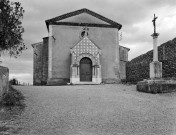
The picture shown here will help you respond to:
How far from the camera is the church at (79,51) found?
22.3m

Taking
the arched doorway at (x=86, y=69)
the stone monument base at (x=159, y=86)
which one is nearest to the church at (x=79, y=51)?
the arched doorway at (x=86, y=69)

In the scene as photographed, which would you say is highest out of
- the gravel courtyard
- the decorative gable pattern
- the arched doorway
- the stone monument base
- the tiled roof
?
the tiled roof

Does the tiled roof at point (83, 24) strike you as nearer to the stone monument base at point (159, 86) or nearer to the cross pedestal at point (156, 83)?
the cross pedestal at point (156, 83)

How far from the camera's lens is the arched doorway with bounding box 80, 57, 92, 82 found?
22.3 meters

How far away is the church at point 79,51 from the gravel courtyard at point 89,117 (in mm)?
11047

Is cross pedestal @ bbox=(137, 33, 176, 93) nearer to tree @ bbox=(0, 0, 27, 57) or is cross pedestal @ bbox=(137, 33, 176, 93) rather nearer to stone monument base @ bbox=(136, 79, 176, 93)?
stone monument base @ bbox=(136, 79, 176, 93)

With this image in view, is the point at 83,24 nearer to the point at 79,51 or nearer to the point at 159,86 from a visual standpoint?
the point at 79,51

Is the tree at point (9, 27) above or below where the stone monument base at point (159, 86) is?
above

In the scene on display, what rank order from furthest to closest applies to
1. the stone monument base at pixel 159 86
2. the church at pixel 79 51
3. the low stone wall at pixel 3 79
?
the church at pixel 79 51 → the stone monument base at pixel 159 86 → the low stone wall at pixel 3 79

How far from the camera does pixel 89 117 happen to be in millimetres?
8320

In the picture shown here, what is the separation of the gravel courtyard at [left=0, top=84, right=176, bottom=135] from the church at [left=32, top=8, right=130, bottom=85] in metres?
11.0

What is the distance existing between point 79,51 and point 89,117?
47.1 ft

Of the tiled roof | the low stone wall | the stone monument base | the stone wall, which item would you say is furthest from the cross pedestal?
the tiled roof

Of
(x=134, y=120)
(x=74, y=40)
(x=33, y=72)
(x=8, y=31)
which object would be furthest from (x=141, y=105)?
(x=33, y=72)
